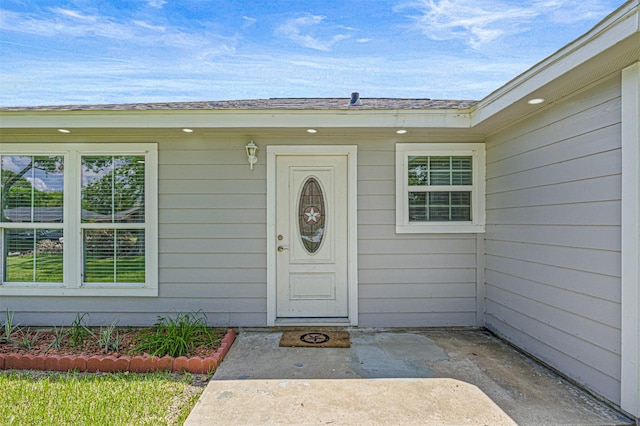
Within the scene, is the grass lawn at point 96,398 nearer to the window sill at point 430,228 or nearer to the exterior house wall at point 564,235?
the window sill at point 430,228

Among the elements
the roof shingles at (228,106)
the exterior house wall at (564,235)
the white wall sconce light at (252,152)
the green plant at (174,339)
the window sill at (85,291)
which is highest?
the roof shingles at (228,106)

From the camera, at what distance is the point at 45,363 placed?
2818 mm

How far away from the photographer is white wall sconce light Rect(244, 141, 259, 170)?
361 centimetres

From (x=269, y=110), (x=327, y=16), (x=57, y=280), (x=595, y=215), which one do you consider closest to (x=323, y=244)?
(x=269, y=110)

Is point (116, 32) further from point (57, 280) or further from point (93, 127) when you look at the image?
point (57, 280)

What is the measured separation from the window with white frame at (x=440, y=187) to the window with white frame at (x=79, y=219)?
9.27 feet

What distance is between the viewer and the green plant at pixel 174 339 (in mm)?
2930

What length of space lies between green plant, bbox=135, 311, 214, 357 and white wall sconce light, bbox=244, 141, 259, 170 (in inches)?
71.6

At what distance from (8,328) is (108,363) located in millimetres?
1459

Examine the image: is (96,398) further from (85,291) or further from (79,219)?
(79,219)

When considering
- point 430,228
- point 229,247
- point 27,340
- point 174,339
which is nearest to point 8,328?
point 27,340

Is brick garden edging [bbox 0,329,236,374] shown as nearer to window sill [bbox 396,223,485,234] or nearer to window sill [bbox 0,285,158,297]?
window sill [bbox 0,285,158,297]

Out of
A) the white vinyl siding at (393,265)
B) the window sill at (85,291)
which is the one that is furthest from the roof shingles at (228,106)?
the window sill at (85,291)

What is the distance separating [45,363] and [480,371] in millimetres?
3709
